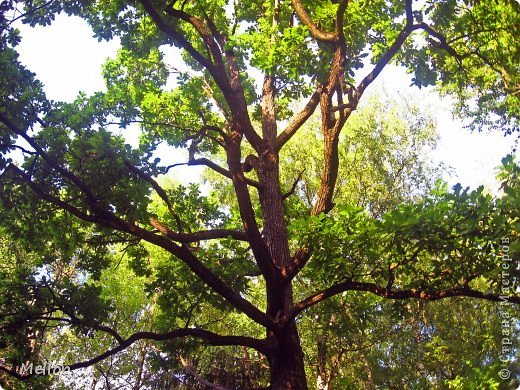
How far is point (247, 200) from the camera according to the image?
5453mm

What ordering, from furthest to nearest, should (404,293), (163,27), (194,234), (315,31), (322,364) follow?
(322,364), (194,234), (315,31), (163,27), (404,293)

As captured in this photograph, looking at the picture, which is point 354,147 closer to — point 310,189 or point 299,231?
point 310,189

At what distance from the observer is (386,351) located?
15266mm

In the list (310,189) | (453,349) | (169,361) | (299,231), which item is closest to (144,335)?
(169,361)

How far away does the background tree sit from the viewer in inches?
176

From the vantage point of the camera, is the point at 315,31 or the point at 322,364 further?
the point at 322,364

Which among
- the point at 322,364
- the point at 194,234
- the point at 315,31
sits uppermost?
the point at 315,31

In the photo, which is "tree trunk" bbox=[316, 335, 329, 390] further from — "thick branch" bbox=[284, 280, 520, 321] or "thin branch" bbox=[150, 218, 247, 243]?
"thick branch" bbox=[284, 280, 520, 321]

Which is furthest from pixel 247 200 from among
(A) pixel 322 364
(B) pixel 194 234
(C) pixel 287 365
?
(A) pixel 322 364

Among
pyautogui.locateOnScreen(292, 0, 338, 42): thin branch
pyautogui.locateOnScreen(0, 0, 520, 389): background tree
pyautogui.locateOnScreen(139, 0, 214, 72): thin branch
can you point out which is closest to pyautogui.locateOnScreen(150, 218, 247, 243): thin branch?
pyautogui.locateOnScreen(0, 0, 520, 389): background tree

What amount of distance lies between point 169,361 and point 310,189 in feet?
32.4

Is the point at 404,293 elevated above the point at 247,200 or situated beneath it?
situated beneath

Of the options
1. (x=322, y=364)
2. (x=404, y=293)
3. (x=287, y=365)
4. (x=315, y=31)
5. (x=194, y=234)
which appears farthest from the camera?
(x=322, y=364)

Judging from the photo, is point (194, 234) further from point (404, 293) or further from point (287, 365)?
point (404, 293)
